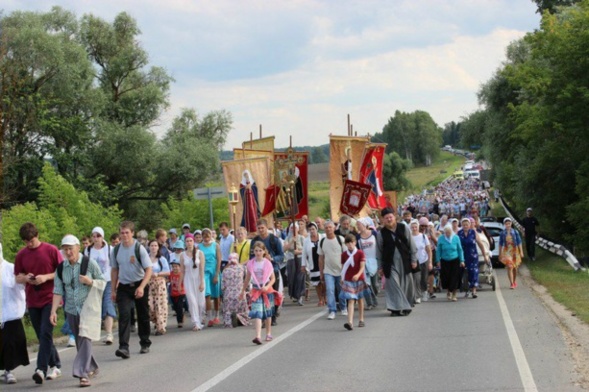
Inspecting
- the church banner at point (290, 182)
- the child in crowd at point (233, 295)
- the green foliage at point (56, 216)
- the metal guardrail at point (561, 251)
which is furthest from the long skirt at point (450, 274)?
the green foliage at point (56, 216)

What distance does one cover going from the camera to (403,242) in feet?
58.2

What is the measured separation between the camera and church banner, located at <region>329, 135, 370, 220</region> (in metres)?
30.1

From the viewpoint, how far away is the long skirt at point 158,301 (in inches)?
626

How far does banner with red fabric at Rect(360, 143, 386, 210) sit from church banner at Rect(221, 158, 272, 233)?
4.48 m

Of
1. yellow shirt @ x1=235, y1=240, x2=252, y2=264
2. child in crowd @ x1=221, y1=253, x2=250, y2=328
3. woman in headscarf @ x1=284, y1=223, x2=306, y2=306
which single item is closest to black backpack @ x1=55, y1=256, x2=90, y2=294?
child in crowd @ x1=221, y1=253, x2=250, y2=328

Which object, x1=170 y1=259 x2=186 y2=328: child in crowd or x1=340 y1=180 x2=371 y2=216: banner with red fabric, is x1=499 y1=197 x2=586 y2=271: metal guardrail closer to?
x1=340 y1=180 x2=371 y2=216: banner with red fabric

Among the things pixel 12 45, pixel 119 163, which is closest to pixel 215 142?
pixel 119 163

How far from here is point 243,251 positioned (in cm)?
1806

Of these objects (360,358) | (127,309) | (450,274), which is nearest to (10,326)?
(127,309)

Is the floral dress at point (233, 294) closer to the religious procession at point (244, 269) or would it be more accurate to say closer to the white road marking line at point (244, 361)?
the religious procession at point (244, 269)

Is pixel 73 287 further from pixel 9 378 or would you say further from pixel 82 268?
pixel 9 378

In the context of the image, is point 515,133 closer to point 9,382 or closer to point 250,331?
point 250,331

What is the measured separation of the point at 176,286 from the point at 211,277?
67 cm

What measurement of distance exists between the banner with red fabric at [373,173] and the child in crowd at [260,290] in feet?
55.1
